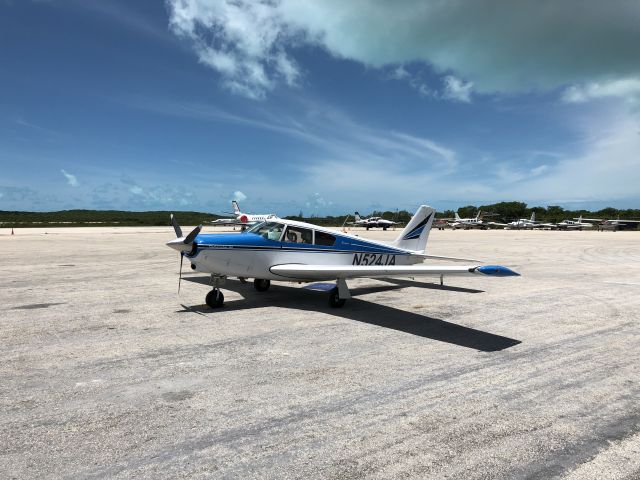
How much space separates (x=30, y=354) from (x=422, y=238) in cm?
1112

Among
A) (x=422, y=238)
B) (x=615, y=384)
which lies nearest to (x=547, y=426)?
(x=615, y=384)

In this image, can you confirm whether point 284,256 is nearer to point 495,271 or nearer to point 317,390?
point 495,271

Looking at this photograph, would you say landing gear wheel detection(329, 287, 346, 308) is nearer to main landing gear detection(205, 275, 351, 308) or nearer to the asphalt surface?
main landing gear detection(205, 275, 351, 308)

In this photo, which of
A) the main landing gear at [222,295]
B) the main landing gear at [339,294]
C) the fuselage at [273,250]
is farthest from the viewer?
the main landing gear at [339,294]

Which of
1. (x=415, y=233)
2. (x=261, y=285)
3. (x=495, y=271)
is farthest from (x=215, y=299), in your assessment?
(x=415, y=233)

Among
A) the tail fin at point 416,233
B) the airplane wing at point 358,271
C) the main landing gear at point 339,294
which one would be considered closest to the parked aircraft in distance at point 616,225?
the tail fin at point 416,233

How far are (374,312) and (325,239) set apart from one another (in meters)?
2.59

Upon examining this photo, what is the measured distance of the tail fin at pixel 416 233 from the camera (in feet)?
44.4

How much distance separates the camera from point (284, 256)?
10508 millimetres

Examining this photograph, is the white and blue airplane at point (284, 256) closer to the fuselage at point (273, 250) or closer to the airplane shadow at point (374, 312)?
the fuselage at point (273, 250)

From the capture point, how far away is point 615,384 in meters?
5.39

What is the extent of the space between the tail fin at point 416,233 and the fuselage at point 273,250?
1.65 m

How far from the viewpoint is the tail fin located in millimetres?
13539

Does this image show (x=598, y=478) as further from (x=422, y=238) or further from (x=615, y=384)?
(x=422, y=238)
